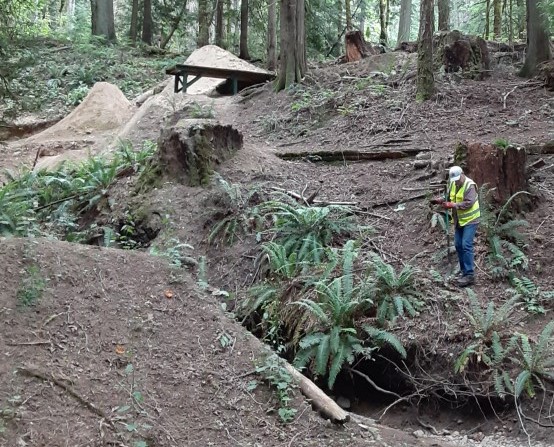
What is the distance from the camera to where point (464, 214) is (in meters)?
8.08

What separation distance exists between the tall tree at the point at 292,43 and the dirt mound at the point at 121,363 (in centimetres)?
1095

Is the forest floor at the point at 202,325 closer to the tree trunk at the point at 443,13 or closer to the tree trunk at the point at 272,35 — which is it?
the tree trunk at the point at 443,13

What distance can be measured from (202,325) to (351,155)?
21.9 feet

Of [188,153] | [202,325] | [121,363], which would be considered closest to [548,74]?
[188,153]

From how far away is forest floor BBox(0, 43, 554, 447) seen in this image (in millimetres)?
4969

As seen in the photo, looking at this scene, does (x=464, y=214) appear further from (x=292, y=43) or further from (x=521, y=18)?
(x=521, y=18)

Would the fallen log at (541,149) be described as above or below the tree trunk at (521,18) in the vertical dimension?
below

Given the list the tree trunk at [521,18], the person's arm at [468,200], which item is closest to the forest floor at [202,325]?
the person's arm at [468,200]

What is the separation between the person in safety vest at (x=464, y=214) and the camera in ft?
26.2

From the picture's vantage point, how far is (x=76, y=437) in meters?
4.56

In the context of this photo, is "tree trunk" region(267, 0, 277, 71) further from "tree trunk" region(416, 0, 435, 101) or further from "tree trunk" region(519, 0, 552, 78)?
"tree trunk" region(519, 0, 552, 78)

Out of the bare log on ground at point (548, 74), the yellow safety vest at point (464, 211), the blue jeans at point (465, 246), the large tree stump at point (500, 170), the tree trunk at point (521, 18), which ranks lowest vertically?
the blue jeans at point (465, 246)

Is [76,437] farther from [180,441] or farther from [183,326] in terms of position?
[183,326]

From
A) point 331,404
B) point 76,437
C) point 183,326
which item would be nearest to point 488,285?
point 331,404
